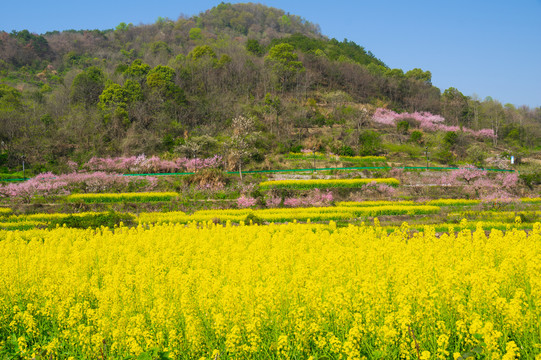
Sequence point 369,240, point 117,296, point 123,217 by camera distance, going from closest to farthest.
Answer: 1. point 117,296
2. point 369,240
3. point 123,217

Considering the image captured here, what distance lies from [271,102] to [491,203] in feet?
90.9

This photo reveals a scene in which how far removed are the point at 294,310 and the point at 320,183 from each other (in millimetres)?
22941

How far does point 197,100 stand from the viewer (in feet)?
146

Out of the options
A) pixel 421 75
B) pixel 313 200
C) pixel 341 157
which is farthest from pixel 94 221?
pixel 421 75

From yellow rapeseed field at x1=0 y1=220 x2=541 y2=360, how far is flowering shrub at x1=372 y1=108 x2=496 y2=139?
44.9 m

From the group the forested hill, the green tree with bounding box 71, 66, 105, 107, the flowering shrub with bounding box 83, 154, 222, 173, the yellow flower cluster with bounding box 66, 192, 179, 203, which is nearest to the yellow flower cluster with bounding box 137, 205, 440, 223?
the yellow flower cluster with bounding box 66, 192, 179, 203

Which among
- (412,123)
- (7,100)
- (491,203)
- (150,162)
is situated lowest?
(491,203)

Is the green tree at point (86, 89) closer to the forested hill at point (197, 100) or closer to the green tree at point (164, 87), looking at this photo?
the forested hill at point (197, 100)

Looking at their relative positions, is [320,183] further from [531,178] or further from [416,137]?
[416,137]

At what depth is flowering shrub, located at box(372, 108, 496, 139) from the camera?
5044cm

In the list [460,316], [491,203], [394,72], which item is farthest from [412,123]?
[460,316]

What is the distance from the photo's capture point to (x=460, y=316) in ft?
16.6

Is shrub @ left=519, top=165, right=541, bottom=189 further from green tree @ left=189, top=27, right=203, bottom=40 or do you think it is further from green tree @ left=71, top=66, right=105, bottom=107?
green tree @ left=189, top=27, right=203, bottom=40

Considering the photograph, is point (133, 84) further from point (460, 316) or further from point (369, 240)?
point (460, 316)
